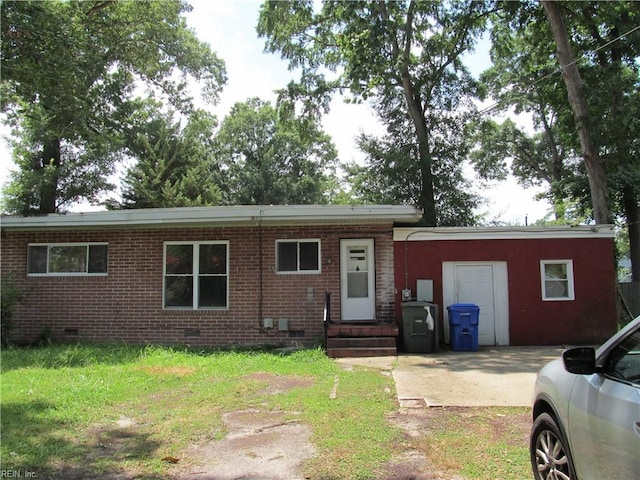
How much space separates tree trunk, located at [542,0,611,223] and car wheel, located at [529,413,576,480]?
521 inches

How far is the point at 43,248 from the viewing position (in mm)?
12516

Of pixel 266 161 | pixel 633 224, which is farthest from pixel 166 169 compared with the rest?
pixel 633 224

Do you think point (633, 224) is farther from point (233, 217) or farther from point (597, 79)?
point (233, 217)

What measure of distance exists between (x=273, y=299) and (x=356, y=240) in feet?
8.10

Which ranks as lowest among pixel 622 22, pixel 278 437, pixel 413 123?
pixel 278 437

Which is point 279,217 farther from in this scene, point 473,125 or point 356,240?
point 473,125

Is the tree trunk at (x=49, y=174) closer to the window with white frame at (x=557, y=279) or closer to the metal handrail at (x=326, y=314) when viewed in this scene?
the metal handrail at (x=326, y=314)

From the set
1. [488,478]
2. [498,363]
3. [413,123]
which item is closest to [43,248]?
[498,363]

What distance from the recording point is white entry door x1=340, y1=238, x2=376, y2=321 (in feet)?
38.5

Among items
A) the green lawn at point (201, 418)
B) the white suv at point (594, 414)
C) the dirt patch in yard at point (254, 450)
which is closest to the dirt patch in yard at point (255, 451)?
the dirt patch in yard at point (254, 450)

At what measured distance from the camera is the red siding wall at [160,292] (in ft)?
38.3

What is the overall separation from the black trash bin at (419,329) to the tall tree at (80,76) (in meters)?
10.2

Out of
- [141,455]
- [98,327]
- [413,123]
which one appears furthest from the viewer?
[413,123]

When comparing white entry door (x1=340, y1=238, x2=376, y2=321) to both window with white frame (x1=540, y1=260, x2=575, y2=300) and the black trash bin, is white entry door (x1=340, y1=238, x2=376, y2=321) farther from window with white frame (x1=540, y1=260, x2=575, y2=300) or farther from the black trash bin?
window with white frame (x1=540, y1=260, x2=575, y2=300)
